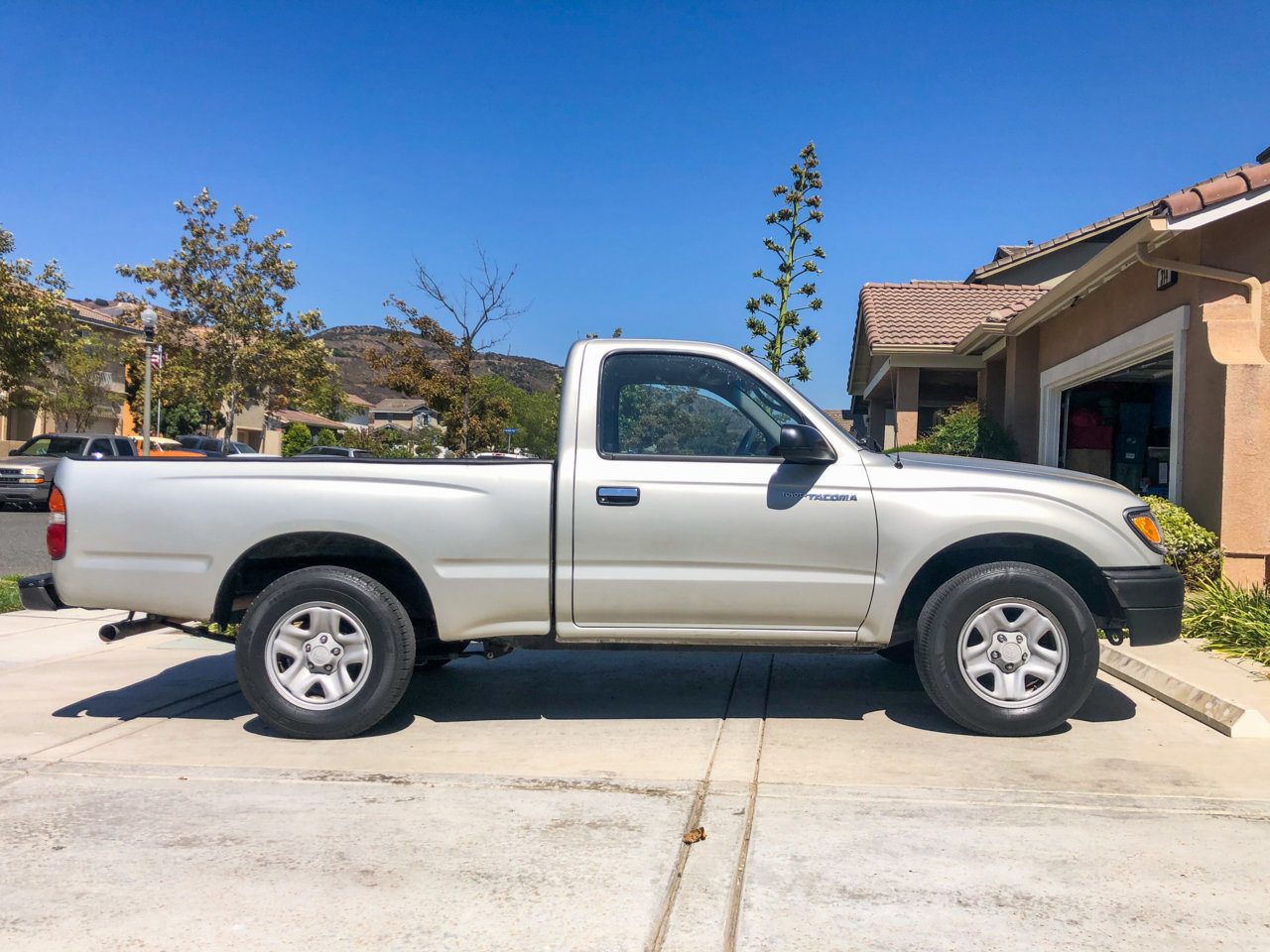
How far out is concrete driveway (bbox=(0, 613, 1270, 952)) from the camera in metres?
3.03

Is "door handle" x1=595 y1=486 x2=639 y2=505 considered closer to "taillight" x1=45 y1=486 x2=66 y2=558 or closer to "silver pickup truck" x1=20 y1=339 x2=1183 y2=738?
"silver pickup truck" x1=20 y1=339 x2=1183 y2=738

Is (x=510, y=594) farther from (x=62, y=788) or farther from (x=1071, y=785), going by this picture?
(x=1071, y=785)

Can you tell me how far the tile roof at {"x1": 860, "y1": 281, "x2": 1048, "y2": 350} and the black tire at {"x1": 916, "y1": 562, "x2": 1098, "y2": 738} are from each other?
1331cm

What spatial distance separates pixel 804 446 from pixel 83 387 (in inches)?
1620

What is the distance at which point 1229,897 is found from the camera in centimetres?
317

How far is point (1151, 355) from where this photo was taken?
33.3 ft

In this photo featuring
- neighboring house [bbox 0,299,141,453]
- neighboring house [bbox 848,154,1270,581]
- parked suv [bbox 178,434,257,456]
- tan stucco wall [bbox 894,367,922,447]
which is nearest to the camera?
neighboring house [bbox 848,154,1270,581]

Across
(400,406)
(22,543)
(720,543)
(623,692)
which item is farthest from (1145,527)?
(400,406)

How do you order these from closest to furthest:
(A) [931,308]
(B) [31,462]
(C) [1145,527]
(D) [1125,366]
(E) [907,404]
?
(C) [1145,527]
(D) [1125,366]
(E) [907,404]
(A) [931,308]
(B) [31,462]

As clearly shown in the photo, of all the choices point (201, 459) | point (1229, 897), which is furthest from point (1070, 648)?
point (201, 459)

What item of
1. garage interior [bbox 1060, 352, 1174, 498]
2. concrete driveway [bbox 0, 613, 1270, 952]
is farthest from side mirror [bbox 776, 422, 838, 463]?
garage interior [bbox 1060, 352, 1174, 498]

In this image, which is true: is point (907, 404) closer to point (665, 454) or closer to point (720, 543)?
point (665, 454)

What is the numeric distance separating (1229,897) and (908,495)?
85.3 inches

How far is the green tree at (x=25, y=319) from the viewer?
83.5ft
